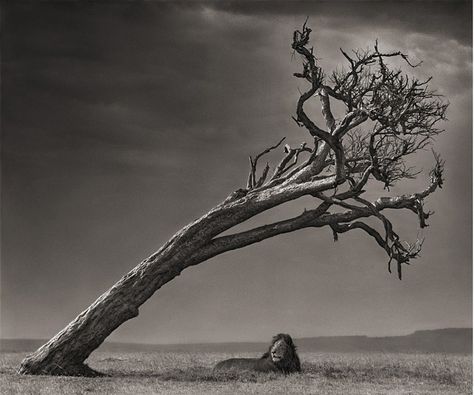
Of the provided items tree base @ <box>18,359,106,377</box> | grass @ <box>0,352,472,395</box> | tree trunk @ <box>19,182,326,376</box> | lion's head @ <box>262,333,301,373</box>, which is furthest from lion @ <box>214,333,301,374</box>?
tree base @ <box>18,359,106,377</box>

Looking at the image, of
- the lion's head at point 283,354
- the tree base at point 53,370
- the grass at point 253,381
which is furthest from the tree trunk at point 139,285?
the lion's head at point 283,354

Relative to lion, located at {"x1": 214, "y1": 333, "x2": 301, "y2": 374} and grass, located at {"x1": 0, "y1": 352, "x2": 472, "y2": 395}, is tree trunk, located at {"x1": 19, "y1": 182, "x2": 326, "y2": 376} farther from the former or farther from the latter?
lion, located at {"x1": 214, "y1": 333, "x2": 301, "y2": 374}

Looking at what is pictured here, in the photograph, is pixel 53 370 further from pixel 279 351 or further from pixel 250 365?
pixel 279 351

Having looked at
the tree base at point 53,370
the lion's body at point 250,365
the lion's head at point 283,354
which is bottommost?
the tree base at point 53,370

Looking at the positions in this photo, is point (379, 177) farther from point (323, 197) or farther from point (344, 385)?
point (344, 385)

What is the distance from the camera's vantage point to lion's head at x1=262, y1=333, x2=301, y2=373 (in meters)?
18.1

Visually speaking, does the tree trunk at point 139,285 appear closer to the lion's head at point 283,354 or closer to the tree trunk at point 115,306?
the tree trunk at point 115,306

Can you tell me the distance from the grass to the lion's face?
0.55 m

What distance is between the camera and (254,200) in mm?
19078

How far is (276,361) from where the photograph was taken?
18.0 meters

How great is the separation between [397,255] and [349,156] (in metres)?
3.47

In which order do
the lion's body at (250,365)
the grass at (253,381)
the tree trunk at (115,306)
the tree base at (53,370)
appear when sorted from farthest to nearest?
1. the tree trunk at (115,306)
2. the tree base at (53,370)
3. the lion's body at (250,365)
4. the grass at (253,381)

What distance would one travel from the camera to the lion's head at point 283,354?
712 inches

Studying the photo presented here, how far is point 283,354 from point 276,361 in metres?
0.26
